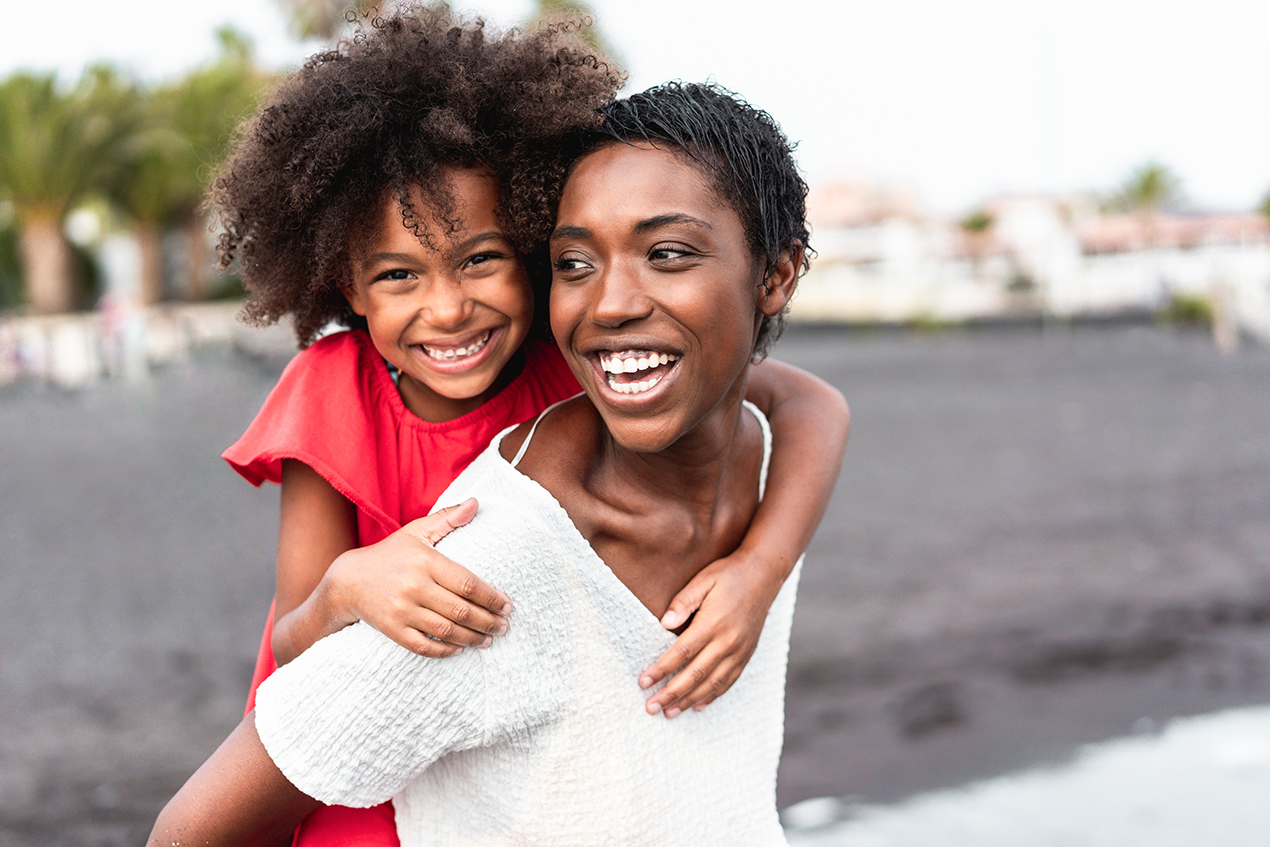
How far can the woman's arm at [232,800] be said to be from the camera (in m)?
1.53

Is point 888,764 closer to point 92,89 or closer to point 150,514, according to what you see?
point 150,514

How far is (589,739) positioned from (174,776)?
382cm

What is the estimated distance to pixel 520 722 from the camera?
1.55m

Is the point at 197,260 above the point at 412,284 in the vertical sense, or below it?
below

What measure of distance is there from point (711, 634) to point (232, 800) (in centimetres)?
73

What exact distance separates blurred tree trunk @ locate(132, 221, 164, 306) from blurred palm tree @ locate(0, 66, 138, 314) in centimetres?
150

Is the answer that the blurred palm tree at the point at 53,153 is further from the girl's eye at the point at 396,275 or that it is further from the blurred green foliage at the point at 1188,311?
the blurred green foliage at the point at 1188,311

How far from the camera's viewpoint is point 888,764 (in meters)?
4.70

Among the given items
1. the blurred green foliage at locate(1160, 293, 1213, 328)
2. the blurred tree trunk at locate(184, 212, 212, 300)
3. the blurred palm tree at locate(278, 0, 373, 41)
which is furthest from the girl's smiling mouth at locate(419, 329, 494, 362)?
the blurred palm tree at locate(278, 0, 373, 41)

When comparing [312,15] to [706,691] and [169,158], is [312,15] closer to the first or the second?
[169,158]

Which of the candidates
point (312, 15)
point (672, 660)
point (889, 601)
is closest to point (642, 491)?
point (672, 660)

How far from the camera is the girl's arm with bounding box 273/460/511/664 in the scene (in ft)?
4.81

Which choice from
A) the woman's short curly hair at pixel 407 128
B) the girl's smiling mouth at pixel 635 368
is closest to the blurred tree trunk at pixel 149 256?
the woman's short curly hair at pixel 407 128

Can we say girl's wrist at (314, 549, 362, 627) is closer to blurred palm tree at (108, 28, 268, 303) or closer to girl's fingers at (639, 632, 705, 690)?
girl's fingers at (639, 632, 705, 690)
